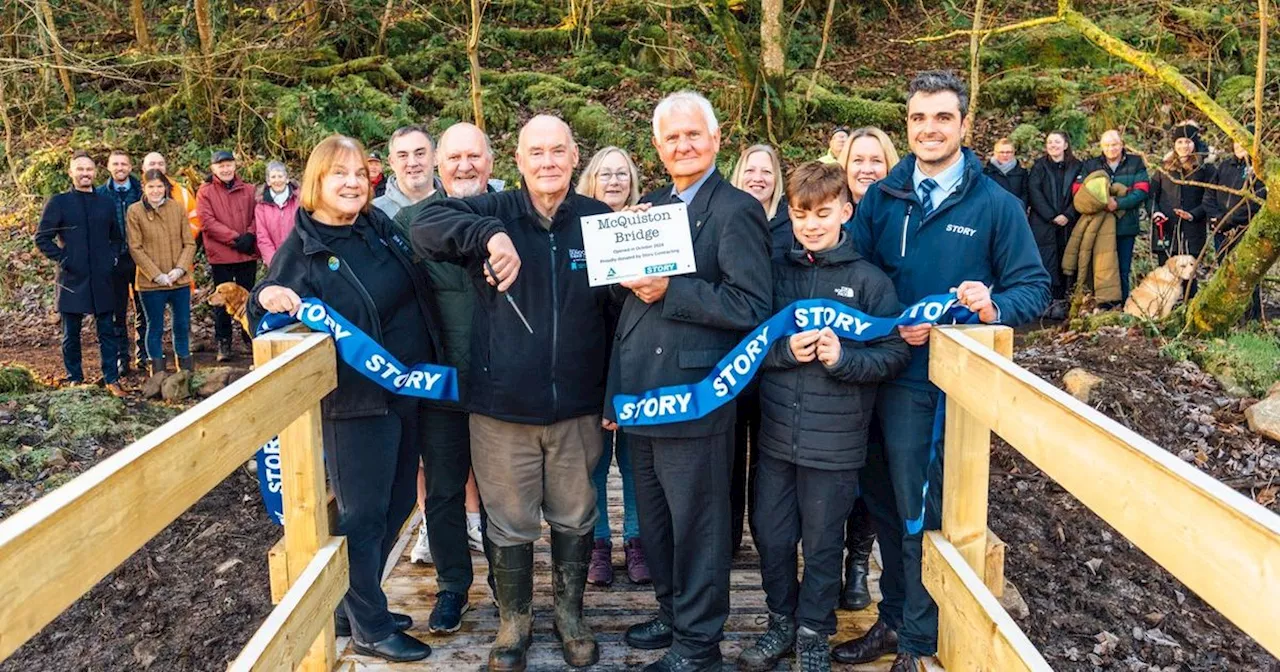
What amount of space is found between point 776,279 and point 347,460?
5.87 feet

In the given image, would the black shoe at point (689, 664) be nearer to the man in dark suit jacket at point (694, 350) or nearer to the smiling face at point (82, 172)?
the man in dark suit jacket at point (694, 350)

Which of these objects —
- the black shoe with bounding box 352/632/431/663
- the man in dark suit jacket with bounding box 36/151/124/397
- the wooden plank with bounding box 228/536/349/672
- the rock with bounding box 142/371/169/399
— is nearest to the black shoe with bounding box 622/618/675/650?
the black shoe with bounding box 352/632/431/663

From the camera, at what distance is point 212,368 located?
9672 mm

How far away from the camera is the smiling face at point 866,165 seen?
5.21 metres

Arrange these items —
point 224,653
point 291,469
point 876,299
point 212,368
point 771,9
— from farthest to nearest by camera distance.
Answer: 1. point 771,9
2. point 212,368
3. point 224,653
4. point 876,299
5. point 291,469

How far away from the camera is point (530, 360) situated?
3.67 metres

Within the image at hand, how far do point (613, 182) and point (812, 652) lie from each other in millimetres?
2610

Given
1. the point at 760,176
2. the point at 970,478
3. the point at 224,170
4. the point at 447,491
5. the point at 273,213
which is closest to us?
the point at 970,478

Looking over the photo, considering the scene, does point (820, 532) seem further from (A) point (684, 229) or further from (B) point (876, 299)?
(A) point (684, 229)

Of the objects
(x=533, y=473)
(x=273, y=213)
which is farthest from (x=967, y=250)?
(x=273, y=213)

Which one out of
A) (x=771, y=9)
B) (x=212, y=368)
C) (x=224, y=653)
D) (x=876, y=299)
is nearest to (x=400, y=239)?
(x=876, y=299)

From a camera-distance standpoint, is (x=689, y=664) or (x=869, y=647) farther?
(x=869, y=647)

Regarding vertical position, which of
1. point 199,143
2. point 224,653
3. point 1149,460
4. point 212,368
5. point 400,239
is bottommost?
point 224,653

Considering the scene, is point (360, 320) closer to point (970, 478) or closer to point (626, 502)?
point (626, 502)
